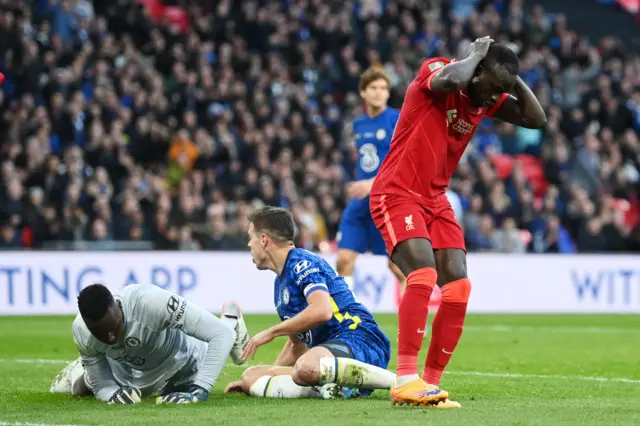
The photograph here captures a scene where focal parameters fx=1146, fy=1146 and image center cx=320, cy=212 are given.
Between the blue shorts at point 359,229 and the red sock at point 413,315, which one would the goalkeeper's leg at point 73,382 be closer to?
the red sock at point 413,315

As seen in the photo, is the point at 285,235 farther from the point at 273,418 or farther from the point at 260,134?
the point at 260,134

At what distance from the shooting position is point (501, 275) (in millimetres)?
19344

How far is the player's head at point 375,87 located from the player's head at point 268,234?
4562 millimetres

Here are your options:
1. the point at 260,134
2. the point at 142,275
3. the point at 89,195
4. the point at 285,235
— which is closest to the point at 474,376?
the point at 285,235

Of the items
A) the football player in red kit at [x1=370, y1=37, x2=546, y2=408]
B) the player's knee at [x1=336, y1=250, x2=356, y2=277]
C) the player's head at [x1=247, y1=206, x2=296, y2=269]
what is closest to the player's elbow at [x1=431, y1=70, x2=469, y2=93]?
the football player in red kit at [x1=370, y1=37, x2=546, y2=408]

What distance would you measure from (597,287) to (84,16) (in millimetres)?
10614

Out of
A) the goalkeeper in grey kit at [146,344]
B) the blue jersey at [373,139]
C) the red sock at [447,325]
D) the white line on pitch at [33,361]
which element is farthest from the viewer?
the blue jersey at [373,139]

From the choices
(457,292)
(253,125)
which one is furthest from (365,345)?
(253,125)

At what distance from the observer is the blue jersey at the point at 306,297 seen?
7383 mm

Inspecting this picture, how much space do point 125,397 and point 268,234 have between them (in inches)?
54.1

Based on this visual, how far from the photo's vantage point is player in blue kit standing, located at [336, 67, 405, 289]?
11.9 m

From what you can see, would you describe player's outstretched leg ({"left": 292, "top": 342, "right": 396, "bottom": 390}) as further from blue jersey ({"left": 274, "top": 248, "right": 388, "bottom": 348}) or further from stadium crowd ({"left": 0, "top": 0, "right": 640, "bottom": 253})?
stadium crowd ({"left": 0, "top": 0, "right": 640, "bottom": 253})

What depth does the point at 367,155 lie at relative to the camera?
39.9 ft

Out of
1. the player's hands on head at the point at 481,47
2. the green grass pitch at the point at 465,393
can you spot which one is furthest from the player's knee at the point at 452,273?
the player's hands on head at the point at 481,47
